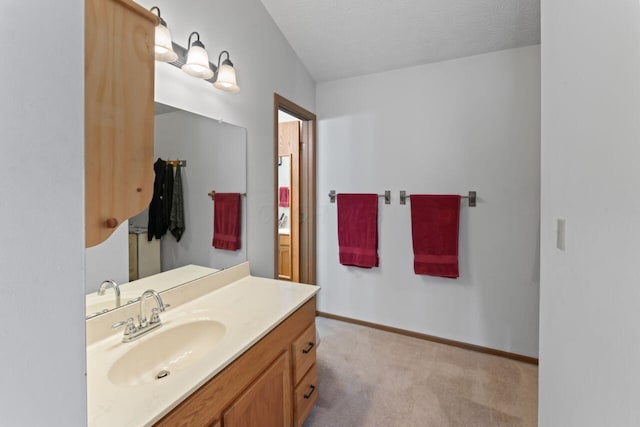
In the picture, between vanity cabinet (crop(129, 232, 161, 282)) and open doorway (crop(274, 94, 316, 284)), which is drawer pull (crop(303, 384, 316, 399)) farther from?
open doorway (crop(274, 94, 316, 284))

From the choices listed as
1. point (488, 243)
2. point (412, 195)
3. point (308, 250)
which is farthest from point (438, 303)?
point (308, 250)

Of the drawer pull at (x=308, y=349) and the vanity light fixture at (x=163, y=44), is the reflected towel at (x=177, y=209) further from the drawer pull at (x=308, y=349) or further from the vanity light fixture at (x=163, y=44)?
the drawer pull at (x=308, y=349)

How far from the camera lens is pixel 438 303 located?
251cm

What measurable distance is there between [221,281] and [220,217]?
374mm

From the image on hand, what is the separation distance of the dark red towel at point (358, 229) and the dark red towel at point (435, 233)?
353mm

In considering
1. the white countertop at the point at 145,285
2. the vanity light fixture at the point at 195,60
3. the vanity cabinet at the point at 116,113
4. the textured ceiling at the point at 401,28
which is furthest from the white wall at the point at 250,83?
the white countertop at the point at 145,285

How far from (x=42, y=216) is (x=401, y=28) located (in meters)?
2.46

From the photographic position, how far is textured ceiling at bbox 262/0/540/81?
1.98 m

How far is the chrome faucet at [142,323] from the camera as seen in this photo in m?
1.11

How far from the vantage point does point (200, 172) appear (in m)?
1.62

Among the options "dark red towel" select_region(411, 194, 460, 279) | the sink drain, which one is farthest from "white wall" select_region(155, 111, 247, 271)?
"dark red towel" select_region(411, 194, 460, 279)
